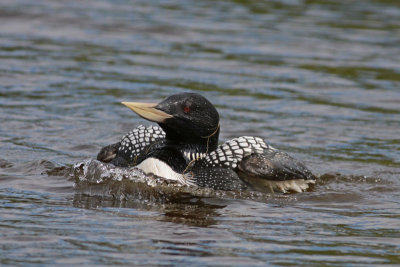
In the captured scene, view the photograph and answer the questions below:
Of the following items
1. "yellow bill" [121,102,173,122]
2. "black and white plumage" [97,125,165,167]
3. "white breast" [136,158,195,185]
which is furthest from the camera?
"black and white plumage" [97,125,165,167]

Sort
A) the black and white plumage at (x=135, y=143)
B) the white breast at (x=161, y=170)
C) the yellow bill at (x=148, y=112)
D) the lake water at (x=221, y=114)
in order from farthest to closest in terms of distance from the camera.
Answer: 1. the black and white plumage at (x=135, y=143)
2. the white breast at (x=161, y=170)
3. the yellow bill at (x=148, y=112)
4. the lake water at (x=221, y=114)

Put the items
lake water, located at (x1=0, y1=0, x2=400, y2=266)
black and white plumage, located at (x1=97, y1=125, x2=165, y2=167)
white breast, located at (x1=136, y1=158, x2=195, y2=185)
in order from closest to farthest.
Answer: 1. lake water, located at (x1=0, y1=0, x2=400, y2=266)
2. white breast, located at (x1=136, y1=158, x2=195, y2=185)
3. black and white plumage, located at (x1=97, y1=125, x2=165, y2=167)

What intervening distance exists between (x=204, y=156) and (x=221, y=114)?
2.52 m

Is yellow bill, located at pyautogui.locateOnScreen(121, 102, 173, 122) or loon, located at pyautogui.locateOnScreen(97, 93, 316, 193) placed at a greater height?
yellow bill, located at pyautogui.locateOnScreen(121, 102, 173, 122)

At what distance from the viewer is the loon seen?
18.5 ft

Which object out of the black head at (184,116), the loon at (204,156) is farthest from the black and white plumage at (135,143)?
the black head at (184,116)

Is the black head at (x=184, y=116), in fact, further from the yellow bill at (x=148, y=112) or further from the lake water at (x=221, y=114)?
the lake water at (x=221, y=114)

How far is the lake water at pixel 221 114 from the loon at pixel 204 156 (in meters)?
0.11

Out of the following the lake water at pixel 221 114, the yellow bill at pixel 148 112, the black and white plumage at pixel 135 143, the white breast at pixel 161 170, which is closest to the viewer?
the lake water at pixel 221 114

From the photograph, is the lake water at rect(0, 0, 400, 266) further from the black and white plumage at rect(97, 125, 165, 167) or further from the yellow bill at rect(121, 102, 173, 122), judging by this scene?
the yellow bill at rect(121, 102, 173, 122)

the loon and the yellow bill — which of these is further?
the loon

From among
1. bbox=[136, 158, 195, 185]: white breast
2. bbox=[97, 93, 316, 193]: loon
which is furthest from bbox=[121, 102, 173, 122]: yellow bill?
bbox=[136, 158, 195, 185]: white breast

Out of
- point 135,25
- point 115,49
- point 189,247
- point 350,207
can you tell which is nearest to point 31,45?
point 115,49

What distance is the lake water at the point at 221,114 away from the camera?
4453 mm
